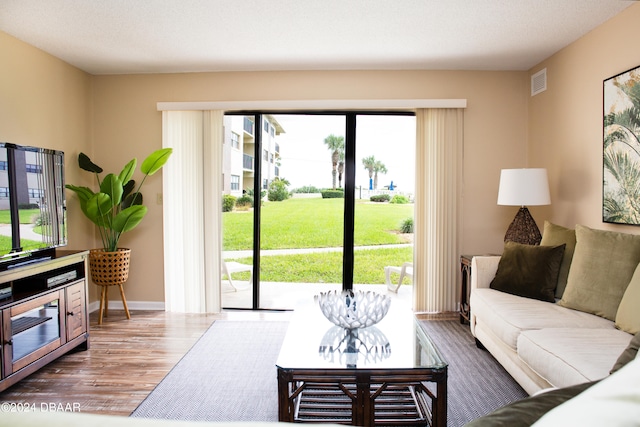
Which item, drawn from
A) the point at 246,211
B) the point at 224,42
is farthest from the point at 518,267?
the point at 224,42

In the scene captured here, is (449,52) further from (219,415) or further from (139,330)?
(139,330)

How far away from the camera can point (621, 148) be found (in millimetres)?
2990

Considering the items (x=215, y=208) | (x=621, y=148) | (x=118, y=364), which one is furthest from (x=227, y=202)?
(x=621, y=148)

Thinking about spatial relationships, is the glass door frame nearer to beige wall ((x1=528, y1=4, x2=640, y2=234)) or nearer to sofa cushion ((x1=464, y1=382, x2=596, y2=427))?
beige wall ((x1=528, y1=4, x2=640, y2=234))

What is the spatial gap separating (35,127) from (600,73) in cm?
472

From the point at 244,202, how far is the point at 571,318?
3157mm

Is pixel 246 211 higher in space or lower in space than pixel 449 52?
lower

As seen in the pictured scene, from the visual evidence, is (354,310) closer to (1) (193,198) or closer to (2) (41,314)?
(2) (41,314)

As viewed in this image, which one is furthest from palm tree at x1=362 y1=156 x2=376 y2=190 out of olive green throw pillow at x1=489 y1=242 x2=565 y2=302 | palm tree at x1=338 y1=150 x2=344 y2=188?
olive green throw pillow at x1=489 y1=242 x2=565 y2=302

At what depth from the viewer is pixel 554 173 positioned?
3.91m

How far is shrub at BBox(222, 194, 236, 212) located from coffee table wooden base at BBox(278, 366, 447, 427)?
96.0 inches

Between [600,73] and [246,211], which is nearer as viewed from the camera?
[600,73]

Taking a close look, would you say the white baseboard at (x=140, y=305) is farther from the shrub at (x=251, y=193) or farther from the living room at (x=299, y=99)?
the shrub at (x=251, y=193)

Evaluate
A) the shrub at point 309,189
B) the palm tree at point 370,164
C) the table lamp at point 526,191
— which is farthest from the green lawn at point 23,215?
the table lamp at point 526,191
